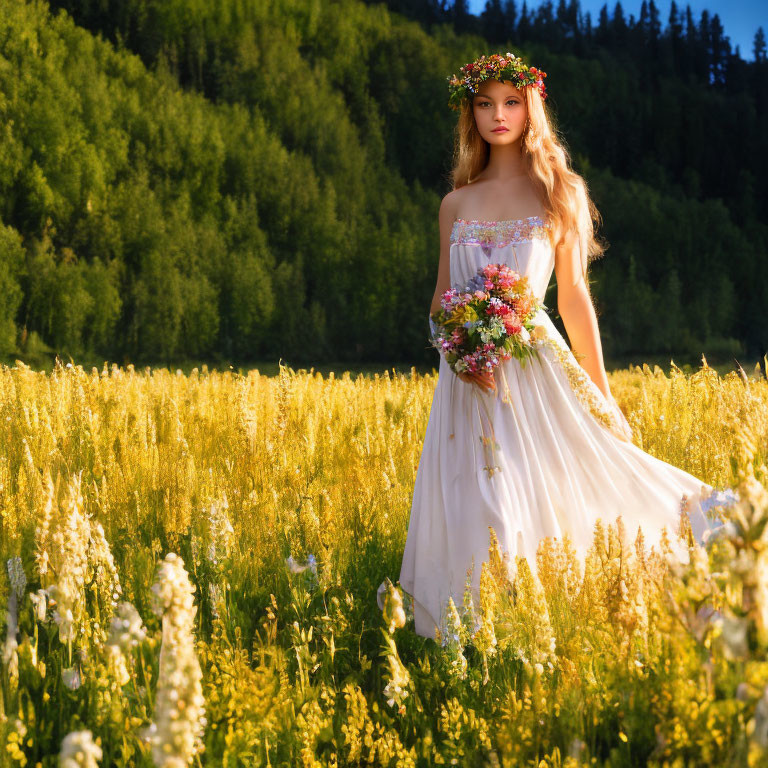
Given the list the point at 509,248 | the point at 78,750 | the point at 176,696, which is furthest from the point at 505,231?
the point at 78,750

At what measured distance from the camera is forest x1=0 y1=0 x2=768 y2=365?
30406mm

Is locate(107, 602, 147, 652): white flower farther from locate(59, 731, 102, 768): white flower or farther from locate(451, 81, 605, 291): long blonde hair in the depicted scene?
locate(451, 81, 605, 291): long blonde hair

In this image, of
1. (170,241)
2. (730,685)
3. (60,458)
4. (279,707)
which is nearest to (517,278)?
(279,707)

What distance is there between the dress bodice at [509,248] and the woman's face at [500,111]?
0.46m

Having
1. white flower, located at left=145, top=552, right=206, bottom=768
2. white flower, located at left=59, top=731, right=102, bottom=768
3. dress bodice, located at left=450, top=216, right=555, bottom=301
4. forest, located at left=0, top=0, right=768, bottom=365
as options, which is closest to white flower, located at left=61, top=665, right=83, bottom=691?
white flower, located at left=145, top=552, right=206, bottom=768

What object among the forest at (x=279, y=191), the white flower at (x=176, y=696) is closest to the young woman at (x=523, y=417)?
the white flower at (x=176, y=696)

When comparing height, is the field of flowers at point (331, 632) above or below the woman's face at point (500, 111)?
below

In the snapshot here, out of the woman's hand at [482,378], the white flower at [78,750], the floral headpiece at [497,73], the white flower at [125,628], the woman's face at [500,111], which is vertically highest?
the floral headpiece at [497,73]

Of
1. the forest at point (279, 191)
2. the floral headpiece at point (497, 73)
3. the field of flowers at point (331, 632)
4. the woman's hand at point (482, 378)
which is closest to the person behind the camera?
the field of flowers at point (331, 632)

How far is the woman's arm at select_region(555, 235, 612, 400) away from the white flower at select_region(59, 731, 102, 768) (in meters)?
3.01

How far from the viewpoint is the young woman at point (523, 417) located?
11.0 feet

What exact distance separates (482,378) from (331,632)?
4.28 feet

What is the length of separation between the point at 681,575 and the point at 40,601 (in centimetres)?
190

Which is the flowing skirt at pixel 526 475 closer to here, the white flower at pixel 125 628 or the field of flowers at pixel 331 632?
the field of flowers at pixel 331 632
